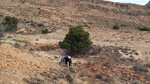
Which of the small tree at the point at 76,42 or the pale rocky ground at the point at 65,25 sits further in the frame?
the small tree at the point at 76,42

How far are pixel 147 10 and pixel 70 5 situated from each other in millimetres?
20483

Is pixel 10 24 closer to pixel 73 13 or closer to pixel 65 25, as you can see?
pixel 65 25

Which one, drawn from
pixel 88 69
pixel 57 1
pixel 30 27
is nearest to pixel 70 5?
pixel 57 1

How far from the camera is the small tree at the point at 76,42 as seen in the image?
11.6m

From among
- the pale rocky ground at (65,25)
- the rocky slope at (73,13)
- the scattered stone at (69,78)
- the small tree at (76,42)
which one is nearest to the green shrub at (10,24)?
the pale rocky ground at (65,25)

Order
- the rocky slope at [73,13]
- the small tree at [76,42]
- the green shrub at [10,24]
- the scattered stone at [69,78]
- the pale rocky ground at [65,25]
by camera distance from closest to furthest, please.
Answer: the scattered stone at [69,78] < the pale rocky ground at [65,25] < the small tree at [76,42] < the green shrub at [10,24] < the rocky slope at [73,13]

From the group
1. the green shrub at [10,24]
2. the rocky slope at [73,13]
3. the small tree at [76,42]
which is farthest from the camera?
the rocky slope at [73,13]

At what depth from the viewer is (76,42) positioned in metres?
11.9

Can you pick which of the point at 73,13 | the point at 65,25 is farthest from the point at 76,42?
the point at 73,13

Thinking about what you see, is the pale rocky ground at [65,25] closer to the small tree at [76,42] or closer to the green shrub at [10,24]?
the small tree at [76,42]

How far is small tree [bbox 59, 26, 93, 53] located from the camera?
11602 millimetres

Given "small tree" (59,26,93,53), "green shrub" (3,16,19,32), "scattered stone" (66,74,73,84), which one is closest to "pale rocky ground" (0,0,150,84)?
"scattered stone" (66,74,73,84)

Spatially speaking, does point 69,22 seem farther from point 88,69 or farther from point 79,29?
point 88,69

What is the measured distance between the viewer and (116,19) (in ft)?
117
